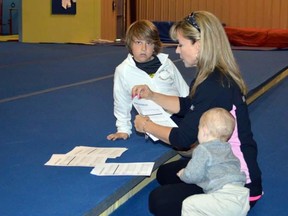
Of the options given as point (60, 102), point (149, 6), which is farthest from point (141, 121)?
point (149, 6)

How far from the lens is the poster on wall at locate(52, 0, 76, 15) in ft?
36.9

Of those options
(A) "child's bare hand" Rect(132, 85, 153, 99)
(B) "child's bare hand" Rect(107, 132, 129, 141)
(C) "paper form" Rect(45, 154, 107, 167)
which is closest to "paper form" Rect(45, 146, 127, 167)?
(C) "paper form" Rect(45, 154, 107, 167)

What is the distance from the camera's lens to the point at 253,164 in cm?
234

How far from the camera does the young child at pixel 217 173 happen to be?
2.10 metres

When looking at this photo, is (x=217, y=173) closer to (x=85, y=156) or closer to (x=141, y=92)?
(x=141, y=92)

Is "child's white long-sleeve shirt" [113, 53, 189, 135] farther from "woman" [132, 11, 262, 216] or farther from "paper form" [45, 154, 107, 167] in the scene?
"woman" [132, 11, 262, 216]

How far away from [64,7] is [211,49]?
30.5ft

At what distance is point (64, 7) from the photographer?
37.0 feet

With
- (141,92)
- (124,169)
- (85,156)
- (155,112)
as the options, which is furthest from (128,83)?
(124,169)

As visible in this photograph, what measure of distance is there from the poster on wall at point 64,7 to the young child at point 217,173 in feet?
31.2

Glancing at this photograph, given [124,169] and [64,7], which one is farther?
[64,7]

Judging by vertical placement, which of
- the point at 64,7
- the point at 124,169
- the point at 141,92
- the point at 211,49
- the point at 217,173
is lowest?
the point at 124,169

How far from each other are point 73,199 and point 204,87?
2.42 feet

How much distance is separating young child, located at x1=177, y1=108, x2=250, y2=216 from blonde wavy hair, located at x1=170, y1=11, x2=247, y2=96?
252mm
